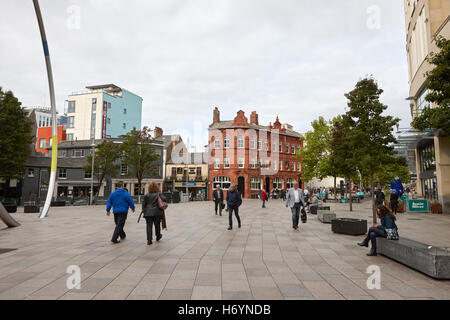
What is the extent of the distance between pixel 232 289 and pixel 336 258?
11.1 feet

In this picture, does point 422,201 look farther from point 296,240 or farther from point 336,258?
point 336,258

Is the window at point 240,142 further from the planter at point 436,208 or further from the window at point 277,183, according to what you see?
the planter at point 436,208

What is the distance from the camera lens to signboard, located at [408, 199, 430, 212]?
20406 mm

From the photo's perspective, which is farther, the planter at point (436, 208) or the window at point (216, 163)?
the window at point (216, 163)

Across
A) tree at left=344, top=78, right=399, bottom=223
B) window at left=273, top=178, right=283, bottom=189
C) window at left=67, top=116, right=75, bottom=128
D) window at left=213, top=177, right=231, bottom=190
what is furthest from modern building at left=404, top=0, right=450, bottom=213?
window at left=67, top=116, right=75, bottom=128

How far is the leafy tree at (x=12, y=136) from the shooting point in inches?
1278

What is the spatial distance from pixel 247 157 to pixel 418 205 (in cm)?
3255

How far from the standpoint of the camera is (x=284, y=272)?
18.5 feet

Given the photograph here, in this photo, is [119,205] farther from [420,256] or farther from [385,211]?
[420,256]

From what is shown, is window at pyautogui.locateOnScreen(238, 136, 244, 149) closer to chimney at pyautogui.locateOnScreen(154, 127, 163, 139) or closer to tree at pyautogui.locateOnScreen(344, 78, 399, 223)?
chimney at pyautogui.locateOnScreen(154, 127, 163, 139)

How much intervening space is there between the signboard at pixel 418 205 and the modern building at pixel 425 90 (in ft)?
3.20

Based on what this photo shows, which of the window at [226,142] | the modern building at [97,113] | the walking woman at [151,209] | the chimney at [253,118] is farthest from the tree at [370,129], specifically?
the modern building at [97,113]

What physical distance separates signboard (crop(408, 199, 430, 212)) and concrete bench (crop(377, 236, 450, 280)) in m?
16.2
